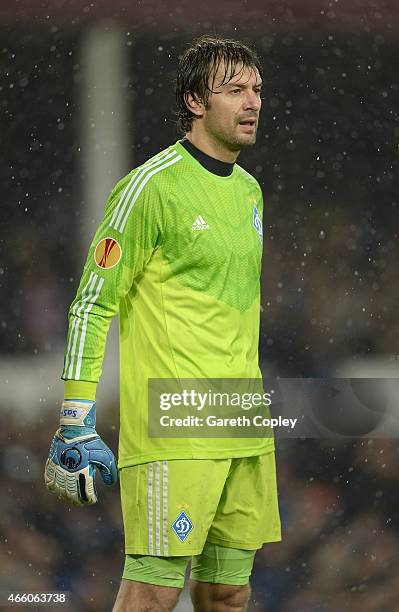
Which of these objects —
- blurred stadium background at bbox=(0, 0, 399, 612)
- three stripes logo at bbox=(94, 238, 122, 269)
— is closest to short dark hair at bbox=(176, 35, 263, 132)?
three stripes logo at bbox=(94, 238, 122, 269)

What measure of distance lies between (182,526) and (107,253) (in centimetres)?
41

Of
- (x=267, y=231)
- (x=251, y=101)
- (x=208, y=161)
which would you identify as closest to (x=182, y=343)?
(x=208, y=161)

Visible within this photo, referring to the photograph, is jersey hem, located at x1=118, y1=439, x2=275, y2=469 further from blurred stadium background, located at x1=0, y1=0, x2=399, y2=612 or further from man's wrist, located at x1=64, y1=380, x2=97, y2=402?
blurred stadium background, located at x1=0, y1=0, x2=399, y2=612

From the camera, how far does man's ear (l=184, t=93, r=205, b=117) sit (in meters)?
1.83

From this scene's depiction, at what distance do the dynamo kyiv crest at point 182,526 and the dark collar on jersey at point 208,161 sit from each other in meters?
0.53

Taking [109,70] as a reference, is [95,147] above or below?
below

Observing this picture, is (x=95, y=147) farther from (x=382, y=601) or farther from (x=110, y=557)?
(x=382, y=601)

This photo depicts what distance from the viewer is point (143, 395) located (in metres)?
1.76

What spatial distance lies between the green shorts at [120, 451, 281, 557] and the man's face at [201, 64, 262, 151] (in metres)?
0.50

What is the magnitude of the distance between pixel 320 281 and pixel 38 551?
89cm

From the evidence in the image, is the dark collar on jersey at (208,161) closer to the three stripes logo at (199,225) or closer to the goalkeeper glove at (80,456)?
the three stripes logo at (199,225)

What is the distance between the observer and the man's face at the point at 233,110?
1810 millimetres

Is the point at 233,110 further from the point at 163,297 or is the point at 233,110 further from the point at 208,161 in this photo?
the point at 163,297

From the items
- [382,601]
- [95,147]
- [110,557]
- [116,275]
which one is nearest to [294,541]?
[382,601]
